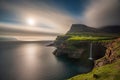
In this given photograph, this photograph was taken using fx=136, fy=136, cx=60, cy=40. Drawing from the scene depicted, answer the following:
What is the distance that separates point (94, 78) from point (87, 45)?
91.3m

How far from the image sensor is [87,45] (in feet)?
438

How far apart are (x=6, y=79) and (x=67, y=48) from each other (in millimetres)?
79548

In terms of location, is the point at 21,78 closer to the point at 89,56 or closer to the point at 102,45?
the point at 89,56

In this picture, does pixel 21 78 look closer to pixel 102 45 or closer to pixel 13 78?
pixel 13 78

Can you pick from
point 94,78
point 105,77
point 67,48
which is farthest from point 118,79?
point 67,48

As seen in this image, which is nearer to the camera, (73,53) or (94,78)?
(94,78)

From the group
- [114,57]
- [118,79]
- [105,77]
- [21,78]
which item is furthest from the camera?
[21,78]

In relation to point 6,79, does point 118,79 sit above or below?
above

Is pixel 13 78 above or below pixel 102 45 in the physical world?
below

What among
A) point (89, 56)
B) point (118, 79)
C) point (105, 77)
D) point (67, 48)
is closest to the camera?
point (118, 79)

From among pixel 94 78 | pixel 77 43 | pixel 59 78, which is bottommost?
pixel 59 78

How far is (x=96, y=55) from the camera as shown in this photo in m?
127

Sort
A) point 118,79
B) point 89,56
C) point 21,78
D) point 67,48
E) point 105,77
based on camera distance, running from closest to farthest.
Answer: point 118,79 < point 105,77 < point 21,78 < point 89,56 < point 67,48

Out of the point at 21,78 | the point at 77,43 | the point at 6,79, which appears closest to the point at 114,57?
the point at 21,78
